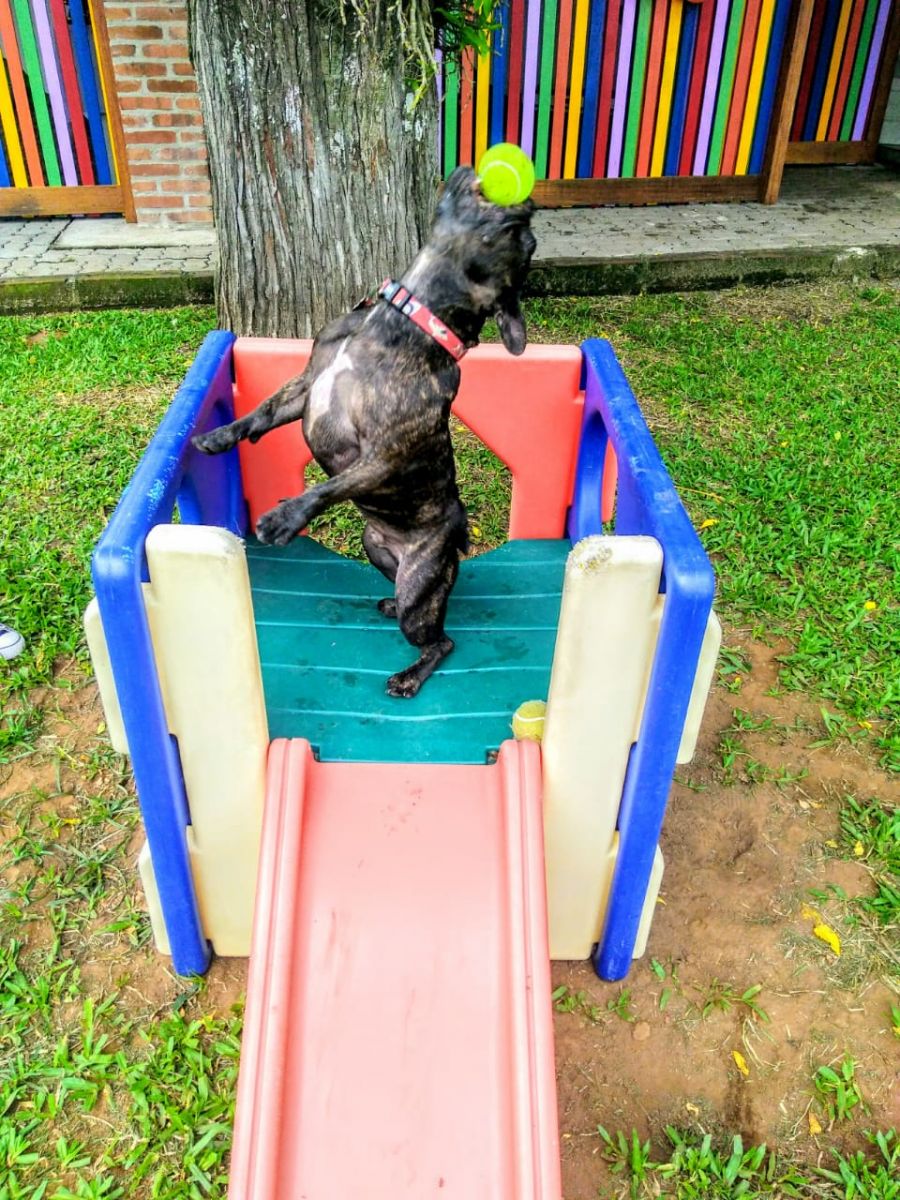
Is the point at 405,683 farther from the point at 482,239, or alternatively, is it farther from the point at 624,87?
the point at 624,87

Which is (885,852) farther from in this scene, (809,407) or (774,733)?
(809,407)

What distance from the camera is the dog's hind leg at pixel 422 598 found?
2.59 metres

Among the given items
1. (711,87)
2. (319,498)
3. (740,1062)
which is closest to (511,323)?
(319,498)

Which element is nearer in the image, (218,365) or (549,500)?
(218,365)

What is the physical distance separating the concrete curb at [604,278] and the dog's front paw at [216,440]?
174 inches

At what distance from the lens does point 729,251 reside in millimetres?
7223

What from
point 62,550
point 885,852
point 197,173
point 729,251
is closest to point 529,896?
point 885,852

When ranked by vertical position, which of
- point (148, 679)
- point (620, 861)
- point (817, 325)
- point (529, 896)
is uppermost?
point (148, 679)

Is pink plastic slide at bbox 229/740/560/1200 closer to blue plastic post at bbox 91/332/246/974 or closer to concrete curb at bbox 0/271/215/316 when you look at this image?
blue plastic post at bbox 91/332/246/974

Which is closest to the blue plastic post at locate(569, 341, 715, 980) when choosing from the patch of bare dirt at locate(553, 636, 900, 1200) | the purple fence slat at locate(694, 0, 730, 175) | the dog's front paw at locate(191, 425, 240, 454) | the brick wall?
the patch of bare dirt at locate(553, 636, 900, 1200)

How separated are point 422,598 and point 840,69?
9592 mm

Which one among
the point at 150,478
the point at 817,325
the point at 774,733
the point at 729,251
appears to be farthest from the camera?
the point at 729,251

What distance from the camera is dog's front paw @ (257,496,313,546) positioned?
2.14m

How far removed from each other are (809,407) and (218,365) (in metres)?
3.82
